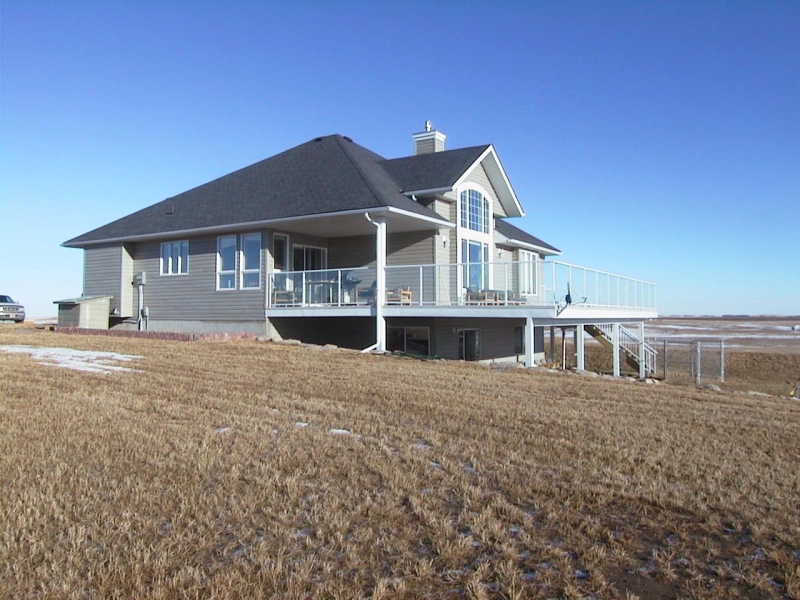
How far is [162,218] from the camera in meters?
22.9

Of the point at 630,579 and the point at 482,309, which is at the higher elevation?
the point at 482,309

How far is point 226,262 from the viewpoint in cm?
2112

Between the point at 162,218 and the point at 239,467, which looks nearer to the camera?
the point at 239,467

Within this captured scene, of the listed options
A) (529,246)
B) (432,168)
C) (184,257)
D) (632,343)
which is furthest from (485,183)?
(184,257)

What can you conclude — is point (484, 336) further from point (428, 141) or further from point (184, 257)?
point (184, 257)

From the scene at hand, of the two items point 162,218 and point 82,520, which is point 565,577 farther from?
point 162,218

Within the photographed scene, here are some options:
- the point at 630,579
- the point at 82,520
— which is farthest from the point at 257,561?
the point at 630,579

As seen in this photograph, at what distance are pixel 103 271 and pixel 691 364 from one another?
72.3 ft

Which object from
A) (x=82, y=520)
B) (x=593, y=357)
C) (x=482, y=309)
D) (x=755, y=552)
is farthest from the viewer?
(x=593, y=357)

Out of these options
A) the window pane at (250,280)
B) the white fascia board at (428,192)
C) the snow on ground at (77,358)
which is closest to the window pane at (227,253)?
the window pane at (250,280)

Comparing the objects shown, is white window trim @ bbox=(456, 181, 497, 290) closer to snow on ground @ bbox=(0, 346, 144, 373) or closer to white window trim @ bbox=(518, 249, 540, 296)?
white window trim @ bbox=(518, 249, 540, 296)

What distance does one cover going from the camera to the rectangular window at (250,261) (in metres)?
20.2

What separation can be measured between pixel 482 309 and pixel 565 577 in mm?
12685

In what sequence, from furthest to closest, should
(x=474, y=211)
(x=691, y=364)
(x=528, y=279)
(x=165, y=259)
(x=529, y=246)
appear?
(x=529, y=246) < (x=691, y=364) < (x=165, y=259) < (x=474, y=211) < (x=528, y=279)
